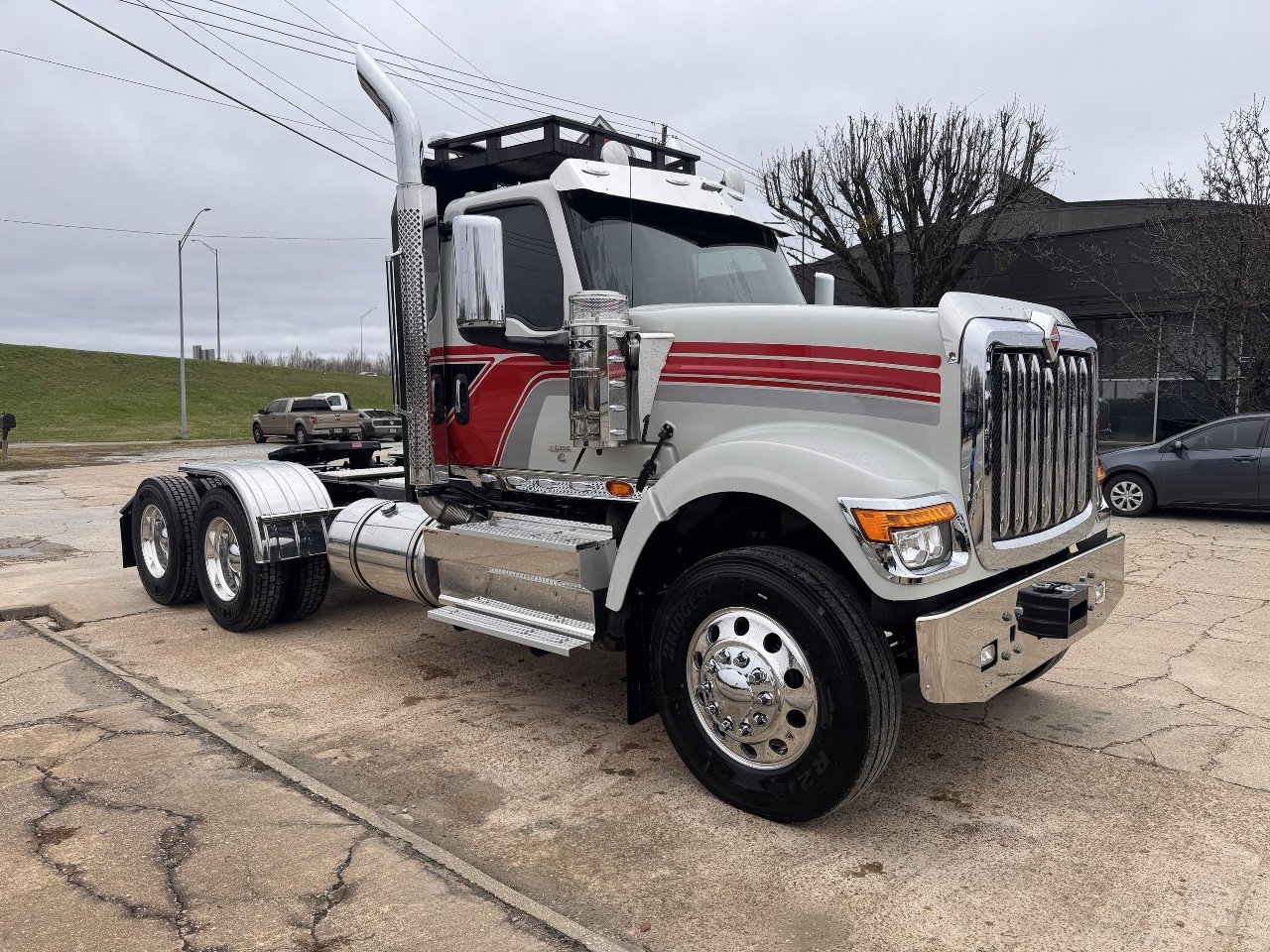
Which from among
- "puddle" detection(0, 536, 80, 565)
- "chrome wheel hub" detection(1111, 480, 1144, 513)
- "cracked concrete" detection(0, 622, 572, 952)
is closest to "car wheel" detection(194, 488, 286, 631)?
"cracked concrete" detection(0, 622, 572, 952)

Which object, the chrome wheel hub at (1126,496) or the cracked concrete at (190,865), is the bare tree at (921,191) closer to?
the chrome wheel hub at (1126,496)

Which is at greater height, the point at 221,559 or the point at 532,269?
the point at 532,269

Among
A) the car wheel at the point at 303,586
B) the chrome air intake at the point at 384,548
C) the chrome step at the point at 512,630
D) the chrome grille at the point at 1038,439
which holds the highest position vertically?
the chrome grille at the point at 1038,439

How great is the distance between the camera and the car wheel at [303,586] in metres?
5.93

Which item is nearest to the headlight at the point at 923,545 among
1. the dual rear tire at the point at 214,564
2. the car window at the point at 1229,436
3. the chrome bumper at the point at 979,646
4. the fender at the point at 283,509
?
the chrome bumper at the point at 979,646

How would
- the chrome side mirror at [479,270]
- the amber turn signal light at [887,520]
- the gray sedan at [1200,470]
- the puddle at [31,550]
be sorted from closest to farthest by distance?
the amber turn signal light at [887,520], the chrome side mirror at [479,270], the puddle at [31,550], the gray sedan at [1200,470]

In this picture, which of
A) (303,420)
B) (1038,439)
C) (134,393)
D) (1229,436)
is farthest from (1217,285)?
(134,393)

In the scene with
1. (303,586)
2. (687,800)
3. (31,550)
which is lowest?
(687,800)

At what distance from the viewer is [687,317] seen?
3.94 metres

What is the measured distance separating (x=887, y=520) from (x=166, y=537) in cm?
540

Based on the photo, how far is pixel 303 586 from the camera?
19.7 ft

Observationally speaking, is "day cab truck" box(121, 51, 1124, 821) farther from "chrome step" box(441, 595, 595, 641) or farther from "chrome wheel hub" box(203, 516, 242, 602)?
"chrome wheel hub" box(203, 516, 242, 602)

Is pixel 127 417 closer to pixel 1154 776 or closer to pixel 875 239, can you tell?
pixel 875 239

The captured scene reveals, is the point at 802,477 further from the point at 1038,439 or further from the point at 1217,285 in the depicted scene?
the point at 1217,285
